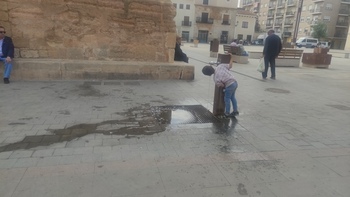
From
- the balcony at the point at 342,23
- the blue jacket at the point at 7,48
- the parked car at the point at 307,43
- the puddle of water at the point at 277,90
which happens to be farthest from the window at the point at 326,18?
the blue jacket at the point at 7,48

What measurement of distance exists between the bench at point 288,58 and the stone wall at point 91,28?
8134 millimetres

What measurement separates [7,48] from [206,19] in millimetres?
56319

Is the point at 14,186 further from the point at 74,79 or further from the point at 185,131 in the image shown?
the point at 74,79

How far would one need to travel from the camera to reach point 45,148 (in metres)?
3.47

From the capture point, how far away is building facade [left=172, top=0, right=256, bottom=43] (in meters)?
57.9

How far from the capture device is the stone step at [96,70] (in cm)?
745

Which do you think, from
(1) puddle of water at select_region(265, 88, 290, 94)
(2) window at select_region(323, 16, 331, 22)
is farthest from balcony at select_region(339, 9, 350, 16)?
(1) puddle of water at select_region(265, 88, 290, 94)

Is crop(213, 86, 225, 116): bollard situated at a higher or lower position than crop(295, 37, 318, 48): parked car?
higher

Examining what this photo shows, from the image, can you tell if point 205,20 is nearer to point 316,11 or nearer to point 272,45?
point 316,11

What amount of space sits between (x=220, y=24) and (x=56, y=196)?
62.0 metres

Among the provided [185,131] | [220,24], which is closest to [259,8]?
[220,24]

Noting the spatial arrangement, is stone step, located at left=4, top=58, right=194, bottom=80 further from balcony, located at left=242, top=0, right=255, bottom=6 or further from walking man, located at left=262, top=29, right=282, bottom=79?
balcony, located at left=242, top=0, right=255, bottom=6

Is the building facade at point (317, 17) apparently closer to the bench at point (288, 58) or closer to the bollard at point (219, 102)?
the bench at point (288, 58)

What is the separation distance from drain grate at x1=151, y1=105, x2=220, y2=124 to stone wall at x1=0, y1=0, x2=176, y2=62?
150 inches
